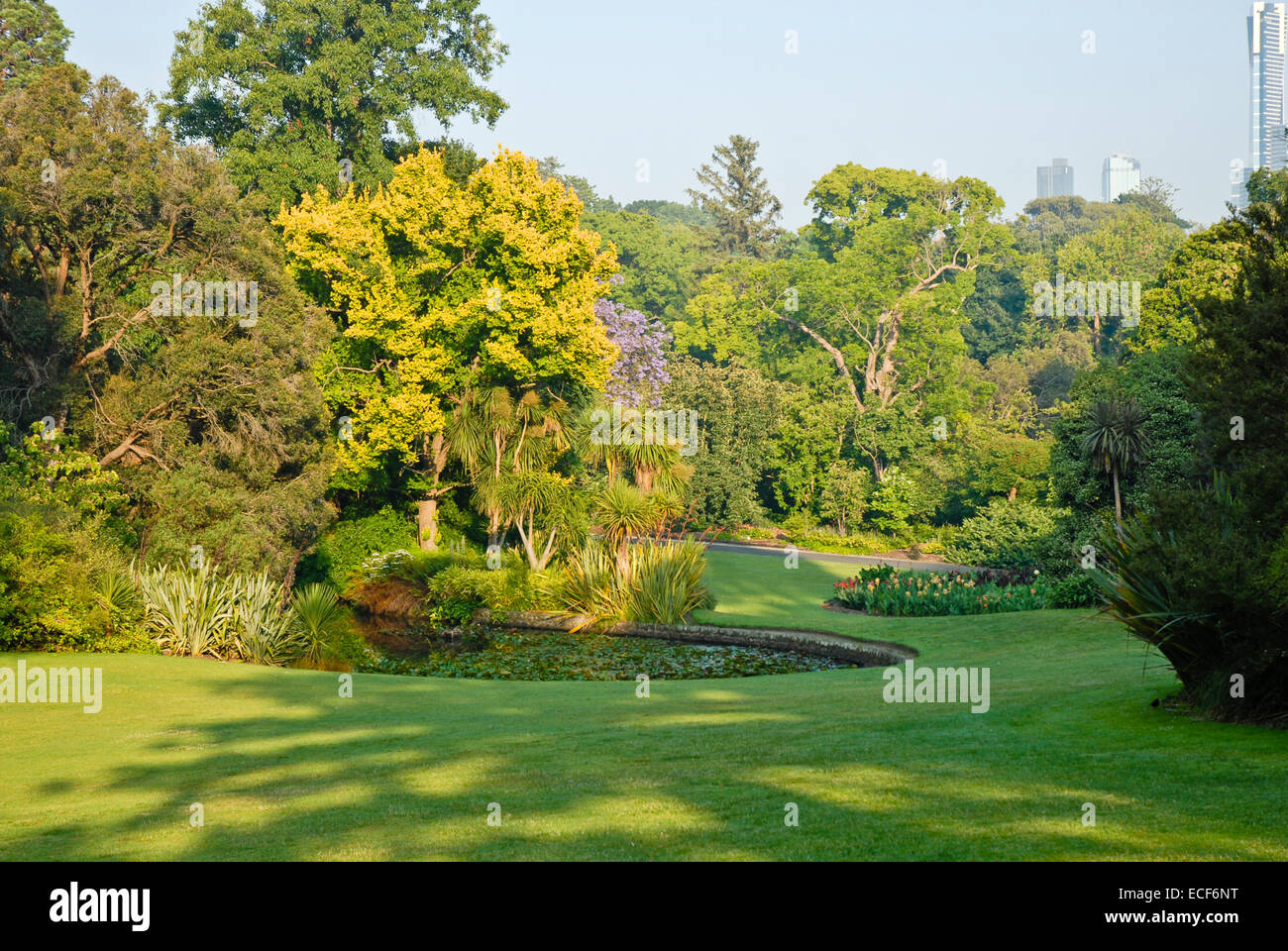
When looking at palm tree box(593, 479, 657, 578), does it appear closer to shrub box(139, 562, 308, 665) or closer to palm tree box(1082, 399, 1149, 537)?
shrub box(139, 562, 308, 665)

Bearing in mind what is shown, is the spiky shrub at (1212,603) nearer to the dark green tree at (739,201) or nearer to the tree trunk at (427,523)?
the tree trunk at (427,523)

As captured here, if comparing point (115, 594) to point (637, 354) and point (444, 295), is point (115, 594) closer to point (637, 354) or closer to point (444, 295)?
point (444, 295)

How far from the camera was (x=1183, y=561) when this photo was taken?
333 inches

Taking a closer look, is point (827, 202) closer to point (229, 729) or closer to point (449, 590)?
point (449, 590)

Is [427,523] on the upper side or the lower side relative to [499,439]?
lower

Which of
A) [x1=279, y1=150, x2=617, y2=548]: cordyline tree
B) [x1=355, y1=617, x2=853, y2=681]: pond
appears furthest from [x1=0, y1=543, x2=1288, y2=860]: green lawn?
[x1=279, y1=150, x2=617, y2=548]: cordyline tree

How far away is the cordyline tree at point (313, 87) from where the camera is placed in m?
30.2

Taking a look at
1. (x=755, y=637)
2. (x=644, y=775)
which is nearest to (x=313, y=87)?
(x=755, y=637)

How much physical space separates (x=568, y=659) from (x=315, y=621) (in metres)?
4.92

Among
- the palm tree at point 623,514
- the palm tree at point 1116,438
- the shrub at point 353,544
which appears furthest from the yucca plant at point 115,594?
the palm tree at point 1116,438

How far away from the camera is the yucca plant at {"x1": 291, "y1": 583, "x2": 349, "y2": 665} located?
61.1ft

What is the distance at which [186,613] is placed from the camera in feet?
55.1

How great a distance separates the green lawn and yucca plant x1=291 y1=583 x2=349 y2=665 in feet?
19.3

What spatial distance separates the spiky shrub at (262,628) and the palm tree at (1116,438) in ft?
50.8
